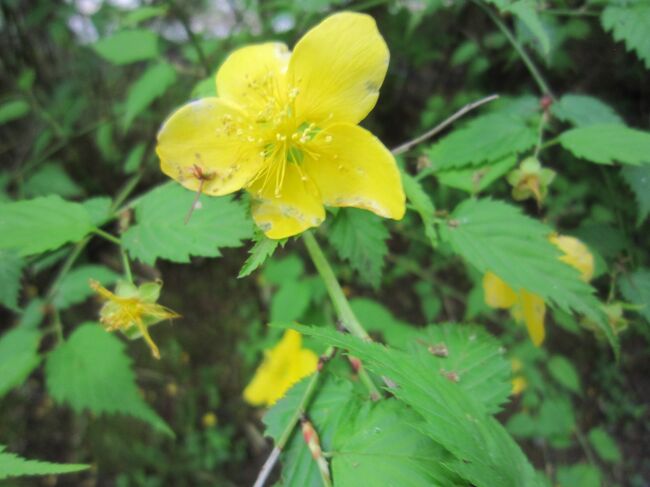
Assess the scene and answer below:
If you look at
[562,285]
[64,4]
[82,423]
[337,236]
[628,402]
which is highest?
[64,4]

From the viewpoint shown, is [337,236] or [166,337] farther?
[166,337]

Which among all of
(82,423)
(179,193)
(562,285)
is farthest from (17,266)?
(82,423)

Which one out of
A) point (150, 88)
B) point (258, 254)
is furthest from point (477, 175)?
point (150, 88)

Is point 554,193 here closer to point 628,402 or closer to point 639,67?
point 639,67

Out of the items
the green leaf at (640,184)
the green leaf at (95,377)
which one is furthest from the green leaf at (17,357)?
the green leaf at (640,184)

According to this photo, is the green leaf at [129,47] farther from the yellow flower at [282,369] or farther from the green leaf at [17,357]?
the yellow flower at [282,369]

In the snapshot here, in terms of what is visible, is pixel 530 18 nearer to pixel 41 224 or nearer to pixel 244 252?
pixel 41 224

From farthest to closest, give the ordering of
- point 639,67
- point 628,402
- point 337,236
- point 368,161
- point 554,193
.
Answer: point 628,402 → point 554,193 → point 639,67 → point 337,236 → point 368,161
